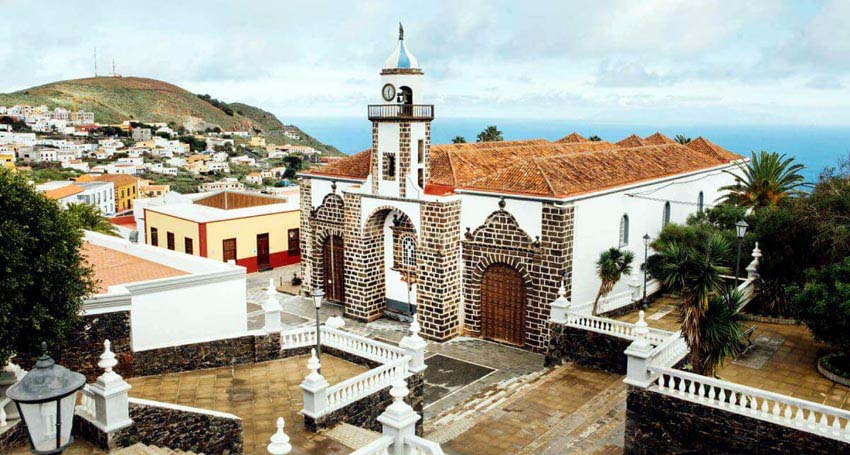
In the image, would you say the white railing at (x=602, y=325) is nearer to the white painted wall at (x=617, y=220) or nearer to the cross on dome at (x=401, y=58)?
the white painted wall at (x=617, y=220)

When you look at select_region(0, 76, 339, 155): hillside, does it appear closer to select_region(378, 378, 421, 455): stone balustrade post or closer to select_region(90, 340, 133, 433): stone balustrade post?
select_region(90, 340, 133, 433): stone balustrade post

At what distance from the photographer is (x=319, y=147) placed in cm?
15938

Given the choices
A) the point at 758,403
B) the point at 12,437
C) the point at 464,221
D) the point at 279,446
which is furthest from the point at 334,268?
the point at 279,446

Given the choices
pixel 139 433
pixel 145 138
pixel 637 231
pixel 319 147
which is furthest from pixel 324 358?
pixel 319 147

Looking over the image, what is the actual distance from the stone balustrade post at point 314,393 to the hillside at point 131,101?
13289 cm

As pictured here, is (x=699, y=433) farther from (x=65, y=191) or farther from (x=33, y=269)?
(x=65, y=191)

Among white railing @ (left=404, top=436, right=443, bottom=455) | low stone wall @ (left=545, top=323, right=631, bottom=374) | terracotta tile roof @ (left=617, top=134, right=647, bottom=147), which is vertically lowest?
low stone wall @ (left=545, top=323, right=631, bottom=374)

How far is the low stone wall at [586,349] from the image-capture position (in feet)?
60.4

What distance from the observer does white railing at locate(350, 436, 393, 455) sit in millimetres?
9627

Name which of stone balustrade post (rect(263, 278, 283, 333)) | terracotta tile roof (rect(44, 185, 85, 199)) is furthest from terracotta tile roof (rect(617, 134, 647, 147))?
terracotta tile roof (rect(44, 185, 85, 199))

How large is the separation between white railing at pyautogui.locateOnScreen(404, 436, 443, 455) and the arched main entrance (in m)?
12.9

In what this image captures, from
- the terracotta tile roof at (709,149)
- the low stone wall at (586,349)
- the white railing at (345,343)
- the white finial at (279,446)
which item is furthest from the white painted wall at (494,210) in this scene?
the terracotta tile roof at (709,149)

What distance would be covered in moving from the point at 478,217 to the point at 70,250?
13.4 meters

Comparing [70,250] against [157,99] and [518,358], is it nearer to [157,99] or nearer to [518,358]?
[518,358]
